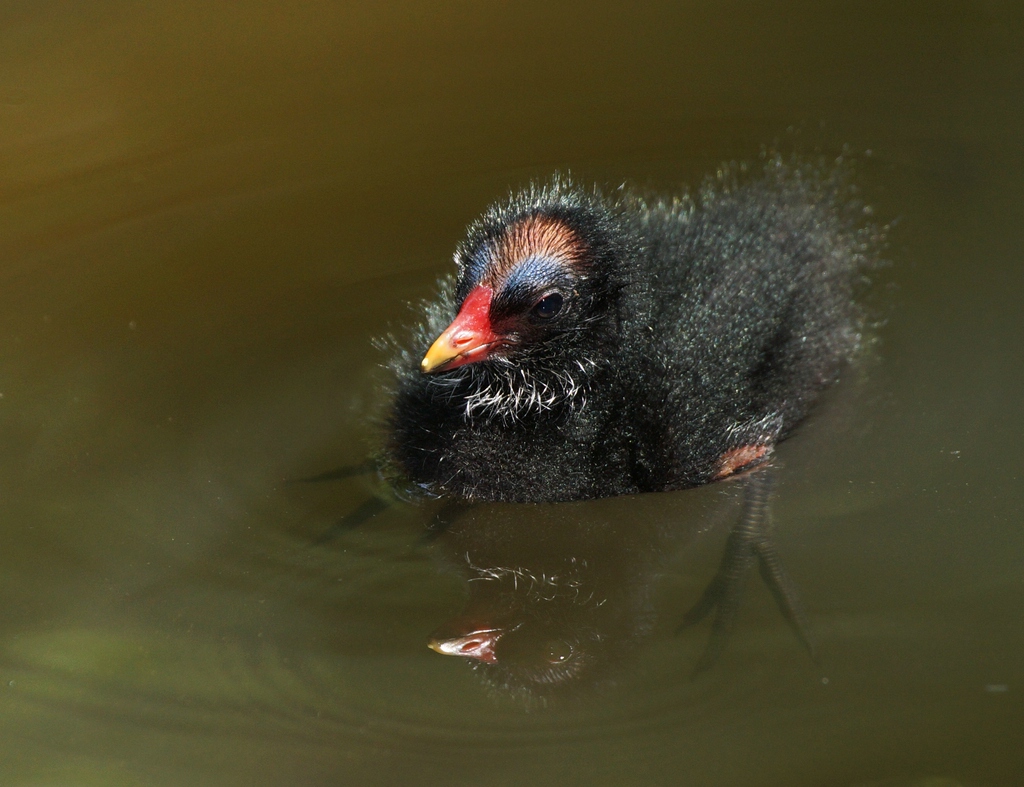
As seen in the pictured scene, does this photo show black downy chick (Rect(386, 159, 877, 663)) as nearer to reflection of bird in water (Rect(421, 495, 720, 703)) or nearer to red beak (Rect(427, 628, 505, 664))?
reflection of bird in water (Rect(421, 495, 720, 703))

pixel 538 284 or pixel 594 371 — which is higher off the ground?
pixel 538 284

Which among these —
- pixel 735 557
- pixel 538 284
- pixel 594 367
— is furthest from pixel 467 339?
pixel 735 557

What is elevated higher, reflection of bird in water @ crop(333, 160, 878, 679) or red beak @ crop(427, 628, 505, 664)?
reflection of bird in water @ crop(333, 160, 878, 679)

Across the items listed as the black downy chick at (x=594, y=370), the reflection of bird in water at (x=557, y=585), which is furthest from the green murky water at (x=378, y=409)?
the black downy chick at (x=594, y=370)

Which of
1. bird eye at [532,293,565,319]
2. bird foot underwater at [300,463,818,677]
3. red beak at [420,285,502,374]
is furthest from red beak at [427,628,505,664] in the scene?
bird eye at [532,293,565,319]

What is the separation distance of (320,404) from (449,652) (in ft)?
3.94

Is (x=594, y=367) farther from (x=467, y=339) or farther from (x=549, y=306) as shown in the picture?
(x=467, y=339)

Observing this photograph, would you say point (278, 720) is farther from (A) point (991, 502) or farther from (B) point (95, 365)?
(A) point (991, 502)

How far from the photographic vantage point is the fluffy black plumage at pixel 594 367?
122 inches

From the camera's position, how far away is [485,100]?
475cm

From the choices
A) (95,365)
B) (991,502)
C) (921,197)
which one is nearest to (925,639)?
(991,502)

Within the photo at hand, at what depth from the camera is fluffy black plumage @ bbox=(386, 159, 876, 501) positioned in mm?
3111

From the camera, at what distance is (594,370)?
3184mm

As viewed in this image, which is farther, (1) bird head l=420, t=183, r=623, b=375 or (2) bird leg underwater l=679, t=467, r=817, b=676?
(1) bird head l=420, t=183, r=623, b=375
